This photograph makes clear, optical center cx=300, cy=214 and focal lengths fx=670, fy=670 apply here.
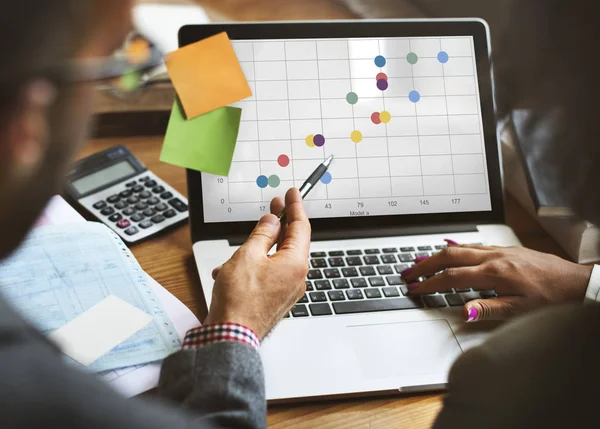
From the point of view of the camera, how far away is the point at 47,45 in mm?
384

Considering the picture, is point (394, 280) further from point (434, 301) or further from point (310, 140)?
point (310, 140)

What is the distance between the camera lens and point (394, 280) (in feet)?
2.81

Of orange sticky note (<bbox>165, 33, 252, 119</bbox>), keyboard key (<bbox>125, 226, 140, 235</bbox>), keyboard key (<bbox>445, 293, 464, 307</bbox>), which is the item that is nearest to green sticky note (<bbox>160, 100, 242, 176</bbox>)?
orange sticky note (<bbox>165, 33, 252, 119</bbox>)

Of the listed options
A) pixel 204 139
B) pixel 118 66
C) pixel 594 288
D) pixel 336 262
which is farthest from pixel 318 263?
pixel 118 66

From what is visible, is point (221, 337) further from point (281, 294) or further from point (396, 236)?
point (396, 236)

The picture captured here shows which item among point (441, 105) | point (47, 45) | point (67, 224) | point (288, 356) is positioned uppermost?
point (47, 45)

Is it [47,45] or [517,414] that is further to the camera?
[517,414]

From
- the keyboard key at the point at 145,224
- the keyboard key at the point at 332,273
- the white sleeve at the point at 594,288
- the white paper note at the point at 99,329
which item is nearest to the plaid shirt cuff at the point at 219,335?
the white paper note at the point at 99,329

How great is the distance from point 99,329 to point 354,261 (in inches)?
13.0

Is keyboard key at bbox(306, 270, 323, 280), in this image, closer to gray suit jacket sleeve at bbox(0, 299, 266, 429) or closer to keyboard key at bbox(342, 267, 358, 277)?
keyboard key at bbox(342, 267, 358, 277)

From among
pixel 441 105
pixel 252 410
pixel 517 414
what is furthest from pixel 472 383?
pixel 441 105

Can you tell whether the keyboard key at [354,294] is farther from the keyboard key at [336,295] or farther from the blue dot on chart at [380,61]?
the blue dot on chart at [380,61]

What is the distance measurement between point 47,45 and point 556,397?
0.42 m

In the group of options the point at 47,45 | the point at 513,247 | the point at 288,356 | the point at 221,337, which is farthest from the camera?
the point at 513,247
